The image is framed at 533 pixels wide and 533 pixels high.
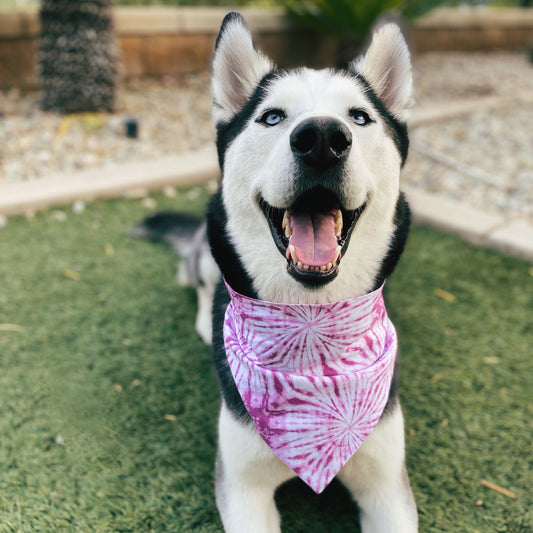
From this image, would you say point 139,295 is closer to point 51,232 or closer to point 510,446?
point 51,232

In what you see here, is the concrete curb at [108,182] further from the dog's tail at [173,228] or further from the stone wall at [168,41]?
the stone wall at [168,41]

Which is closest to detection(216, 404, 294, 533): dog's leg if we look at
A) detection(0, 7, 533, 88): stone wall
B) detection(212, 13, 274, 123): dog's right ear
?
detection(212, 13, 274, 123): dog's right ear

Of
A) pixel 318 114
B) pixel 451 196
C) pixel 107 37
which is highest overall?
pixel 318 114

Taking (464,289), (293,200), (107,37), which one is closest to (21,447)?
(293,200)

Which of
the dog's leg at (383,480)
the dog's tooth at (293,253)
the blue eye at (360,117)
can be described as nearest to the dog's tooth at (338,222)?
the dog's tooth at (293,253)

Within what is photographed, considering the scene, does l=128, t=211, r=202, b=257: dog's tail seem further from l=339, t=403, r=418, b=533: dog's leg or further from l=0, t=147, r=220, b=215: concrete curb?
l=339, t=403, r=418, b=533: dog's leg

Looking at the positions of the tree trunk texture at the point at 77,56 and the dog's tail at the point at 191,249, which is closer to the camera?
the dog's tail at the point at 191,249

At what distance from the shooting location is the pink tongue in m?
1.59

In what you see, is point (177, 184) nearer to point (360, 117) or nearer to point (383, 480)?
point (360, 117)

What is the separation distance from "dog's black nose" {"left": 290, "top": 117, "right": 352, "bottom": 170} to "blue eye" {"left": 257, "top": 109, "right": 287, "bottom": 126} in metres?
0.25

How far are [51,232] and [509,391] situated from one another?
3.18 metres

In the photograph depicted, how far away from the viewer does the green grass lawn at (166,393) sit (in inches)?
76.7

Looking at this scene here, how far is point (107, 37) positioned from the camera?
Result: 5.59 meters

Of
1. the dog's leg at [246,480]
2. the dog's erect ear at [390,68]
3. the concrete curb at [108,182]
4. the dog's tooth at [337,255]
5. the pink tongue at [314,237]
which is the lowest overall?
the concrete curb at [108,182]
